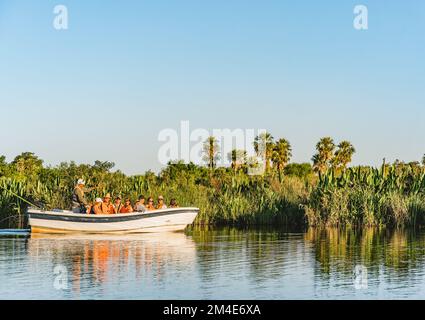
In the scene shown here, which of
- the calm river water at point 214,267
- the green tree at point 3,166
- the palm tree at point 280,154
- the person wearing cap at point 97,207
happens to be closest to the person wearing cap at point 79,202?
the person wearing cap at point 97,207

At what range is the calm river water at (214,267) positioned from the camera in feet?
52.4

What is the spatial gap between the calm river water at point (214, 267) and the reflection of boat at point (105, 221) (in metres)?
0.93

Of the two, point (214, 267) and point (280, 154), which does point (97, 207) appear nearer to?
point (214, 267)

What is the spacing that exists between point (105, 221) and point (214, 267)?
10530 mm

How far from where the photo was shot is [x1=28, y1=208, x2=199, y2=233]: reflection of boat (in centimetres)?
2909

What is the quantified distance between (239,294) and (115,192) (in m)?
20.8

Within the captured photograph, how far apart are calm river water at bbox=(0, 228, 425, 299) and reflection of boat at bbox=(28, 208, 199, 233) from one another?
0.93 metres

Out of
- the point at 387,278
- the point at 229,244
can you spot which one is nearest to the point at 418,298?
the point at 387,278

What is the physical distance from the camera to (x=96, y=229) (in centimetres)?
2945

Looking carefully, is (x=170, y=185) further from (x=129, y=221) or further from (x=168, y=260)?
(x=168, y=260)

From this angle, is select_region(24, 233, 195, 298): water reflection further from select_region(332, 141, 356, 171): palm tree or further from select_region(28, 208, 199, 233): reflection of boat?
select_region(332, 141, 356, 171): palm tree

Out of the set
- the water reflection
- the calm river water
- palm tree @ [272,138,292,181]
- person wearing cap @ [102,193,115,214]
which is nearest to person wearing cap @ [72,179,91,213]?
person wearing cap @ [102,193,115,214]

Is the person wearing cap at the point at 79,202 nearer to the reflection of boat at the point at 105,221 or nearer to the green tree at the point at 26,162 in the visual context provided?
the reflection of boat at the point at 105,221

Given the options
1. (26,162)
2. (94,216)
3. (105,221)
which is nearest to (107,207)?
(105,221)
